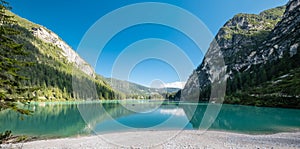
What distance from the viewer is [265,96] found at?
61.6 m

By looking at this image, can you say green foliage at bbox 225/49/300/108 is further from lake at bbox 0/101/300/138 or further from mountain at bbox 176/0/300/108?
lake at bbox 0/101/300/138

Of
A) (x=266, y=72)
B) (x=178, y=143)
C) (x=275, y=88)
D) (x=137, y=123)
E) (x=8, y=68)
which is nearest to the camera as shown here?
(x=8, y=68)

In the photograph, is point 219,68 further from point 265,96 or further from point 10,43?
point 10,43

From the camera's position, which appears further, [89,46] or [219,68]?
[219,68]

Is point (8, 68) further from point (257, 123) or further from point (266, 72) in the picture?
point (266, 72)

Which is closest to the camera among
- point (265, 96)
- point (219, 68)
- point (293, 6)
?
point (265, 96)

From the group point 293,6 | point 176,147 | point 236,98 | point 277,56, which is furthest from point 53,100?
point 293,6

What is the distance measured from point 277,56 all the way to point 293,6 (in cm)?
6026

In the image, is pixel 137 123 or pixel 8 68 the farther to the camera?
pixel 137 123

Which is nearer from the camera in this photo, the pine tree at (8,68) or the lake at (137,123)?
the pine tree at (8,68)

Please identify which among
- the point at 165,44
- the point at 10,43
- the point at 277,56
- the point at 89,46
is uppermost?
the point at 277,56

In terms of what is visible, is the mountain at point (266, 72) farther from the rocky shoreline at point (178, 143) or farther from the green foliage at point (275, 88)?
the rocky shoreline at point (178, 143)

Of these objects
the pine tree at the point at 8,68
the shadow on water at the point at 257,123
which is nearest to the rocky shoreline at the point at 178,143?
the shadow on water at the point at 257,123

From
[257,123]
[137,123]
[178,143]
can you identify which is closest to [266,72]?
[257,123]
